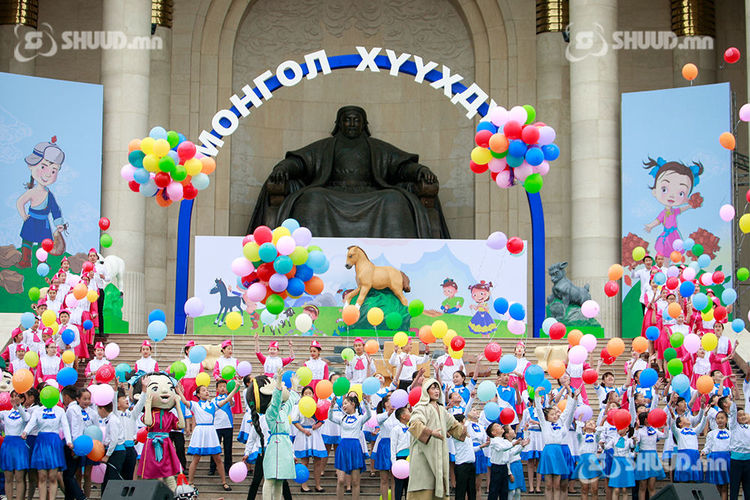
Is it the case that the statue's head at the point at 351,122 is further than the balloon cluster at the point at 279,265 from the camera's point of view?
Yes

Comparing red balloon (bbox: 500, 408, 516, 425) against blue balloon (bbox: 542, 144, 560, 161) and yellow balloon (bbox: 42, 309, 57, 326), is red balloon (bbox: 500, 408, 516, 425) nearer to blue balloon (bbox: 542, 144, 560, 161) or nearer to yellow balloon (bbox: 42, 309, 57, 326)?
blue balloon (bbox: 542, 144, 560, 161)

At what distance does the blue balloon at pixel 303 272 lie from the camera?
47.0 ft

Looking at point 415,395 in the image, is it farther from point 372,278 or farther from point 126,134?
point 126,134

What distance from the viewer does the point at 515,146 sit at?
16375 millimetres

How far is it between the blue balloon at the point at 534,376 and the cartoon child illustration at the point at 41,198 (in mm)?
11595

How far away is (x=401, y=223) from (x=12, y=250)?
7.82m

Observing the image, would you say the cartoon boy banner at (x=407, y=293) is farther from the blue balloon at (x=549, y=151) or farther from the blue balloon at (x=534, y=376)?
the blue balloon at (x=534, y=376)

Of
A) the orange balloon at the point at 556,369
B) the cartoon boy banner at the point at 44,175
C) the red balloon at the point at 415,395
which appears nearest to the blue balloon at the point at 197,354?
the red balloon at the point at 415,395

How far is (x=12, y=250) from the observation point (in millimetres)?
22750

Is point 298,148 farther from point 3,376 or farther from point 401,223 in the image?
point 3,376

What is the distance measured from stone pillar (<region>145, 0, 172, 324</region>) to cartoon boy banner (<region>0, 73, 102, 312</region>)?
314cm

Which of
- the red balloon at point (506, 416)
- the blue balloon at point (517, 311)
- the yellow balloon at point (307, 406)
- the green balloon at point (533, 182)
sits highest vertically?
the green balloon at point (533, 182)

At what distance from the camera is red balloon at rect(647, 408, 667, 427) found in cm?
1427

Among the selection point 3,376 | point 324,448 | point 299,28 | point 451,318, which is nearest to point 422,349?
point 451,318
